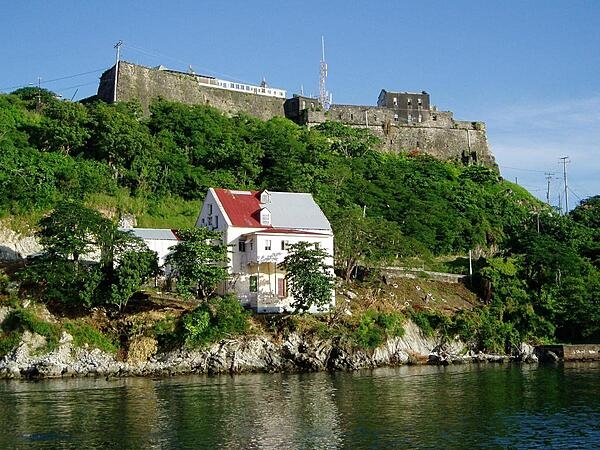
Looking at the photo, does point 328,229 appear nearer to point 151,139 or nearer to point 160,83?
point 151,139

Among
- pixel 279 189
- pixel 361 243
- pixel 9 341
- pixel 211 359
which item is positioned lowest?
pixel 211 359

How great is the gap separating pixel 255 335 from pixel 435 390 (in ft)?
43.1

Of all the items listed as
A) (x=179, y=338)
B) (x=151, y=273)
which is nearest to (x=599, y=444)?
→ (x=179, y=338)

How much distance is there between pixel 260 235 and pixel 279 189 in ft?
63.2

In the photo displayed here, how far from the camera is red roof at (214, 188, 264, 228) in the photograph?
53.2 m

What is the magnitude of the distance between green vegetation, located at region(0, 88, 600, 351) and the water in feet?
27.5

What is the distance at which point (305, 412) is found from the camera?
102ft

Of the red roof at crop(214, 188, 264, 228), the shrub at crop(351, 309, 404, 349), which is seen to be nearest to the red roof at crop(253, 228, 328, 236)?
the red roof at crop(214, 188, 264, 228)

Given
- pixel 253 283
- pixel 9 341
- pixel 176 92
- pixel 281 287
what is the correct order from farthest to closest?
pixel 176 92, pixel 281 287, pixel 253 283, pixel 9 341

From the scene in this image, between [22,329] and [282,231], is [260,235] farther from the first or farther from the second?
[22,329]

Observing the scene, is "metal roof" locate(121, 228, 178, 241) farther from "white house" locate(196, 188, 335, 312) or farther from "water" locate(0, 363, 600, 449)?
"water" locate(0, 363, 600, 449)

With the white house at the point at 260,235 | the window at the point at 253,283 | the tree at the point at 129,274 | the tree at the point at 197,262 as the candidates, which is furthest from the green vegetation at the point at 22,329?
the window at the point at 253,283

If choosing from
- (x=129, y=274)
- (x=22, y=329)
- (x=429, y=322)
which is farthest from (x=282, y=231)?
(x=22, y=329)

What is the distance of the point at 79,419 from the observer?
95.6 feet
